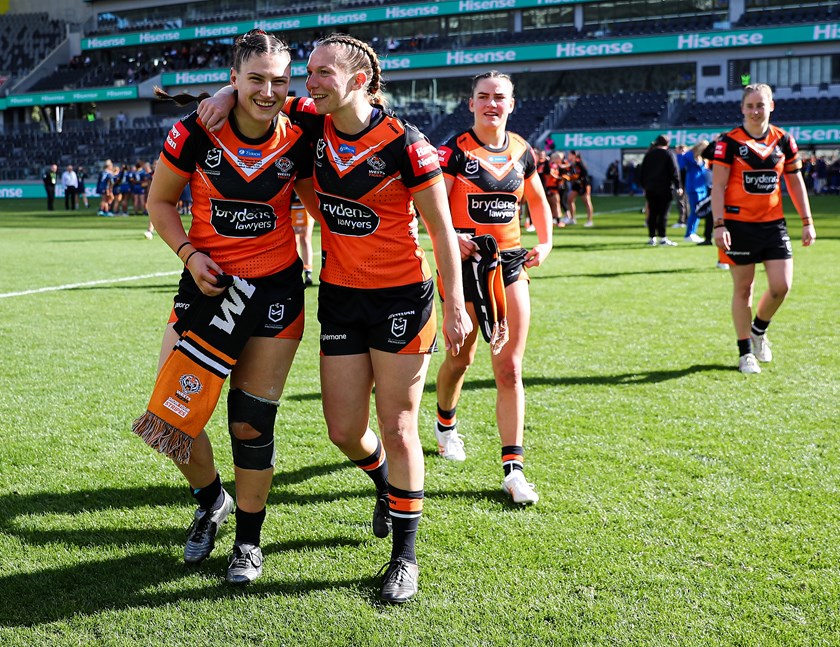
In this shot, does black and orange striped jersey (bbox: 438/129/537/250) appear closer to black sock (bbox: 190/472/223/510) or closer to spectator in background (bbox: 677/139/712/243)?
black sock (bbox: 190/472/223/510)

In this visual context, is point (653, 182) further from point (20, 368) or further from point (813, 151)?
point (813, 151)

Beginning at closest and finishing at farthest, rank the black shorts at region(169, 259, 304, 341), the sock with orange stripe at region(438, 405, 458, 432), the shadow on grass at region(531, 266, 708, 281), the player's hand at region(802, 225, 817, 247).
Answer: the black shorts at region(169, 259, 304, 341) < the sock with orange stripe at region(438, 405, 458, 432) < the player's hand at region(802, 225, 817, 247) < the shadow on grass at region(531, 266, 708, 281)

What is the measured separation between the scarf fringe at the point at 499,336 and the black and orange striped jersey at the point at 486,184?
1.96ft

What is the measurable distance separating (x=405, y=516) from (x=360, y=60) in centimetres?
176

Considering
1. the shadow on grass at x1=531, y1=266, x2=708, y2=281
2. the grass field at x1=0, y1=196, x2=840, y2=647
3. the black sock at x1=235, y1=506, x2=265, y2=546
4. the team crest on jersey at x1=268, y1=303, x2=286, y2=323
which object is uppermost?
the team crest on jersey at x1=268, y1=303, x2=286, y2=323

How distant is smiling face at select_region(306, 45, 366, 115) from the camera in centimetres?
310

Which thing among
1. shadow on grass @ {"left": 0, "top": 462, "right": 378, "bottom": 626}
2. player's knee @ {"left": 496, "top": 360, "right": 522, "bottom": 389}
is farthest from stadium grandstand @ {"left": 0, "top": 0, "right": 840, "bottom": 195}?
shadow on grass @ {"left": 0, "top": 462, "right": 378, "bottom": 626}

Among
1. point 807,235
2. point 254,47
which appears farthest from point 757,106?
point 254,47

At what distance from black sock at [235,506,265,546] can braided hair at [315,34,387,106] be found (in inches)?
67.5

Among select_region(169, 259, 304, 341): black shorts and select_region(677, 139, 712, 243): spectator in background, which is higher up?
select_region(677, 139, 712, 243): spectator in background

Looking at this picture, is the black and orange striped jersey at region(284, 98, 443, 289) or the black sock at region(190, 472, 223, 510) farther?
the black sock at region(190, 472, 223, 510)

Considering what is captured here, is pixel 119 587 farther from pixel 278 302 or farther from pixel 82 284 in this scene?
pixel 82 284

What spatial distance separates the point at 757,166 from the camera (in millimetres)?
6832

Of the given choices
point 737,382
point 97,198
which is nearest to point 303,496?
point 737,382
